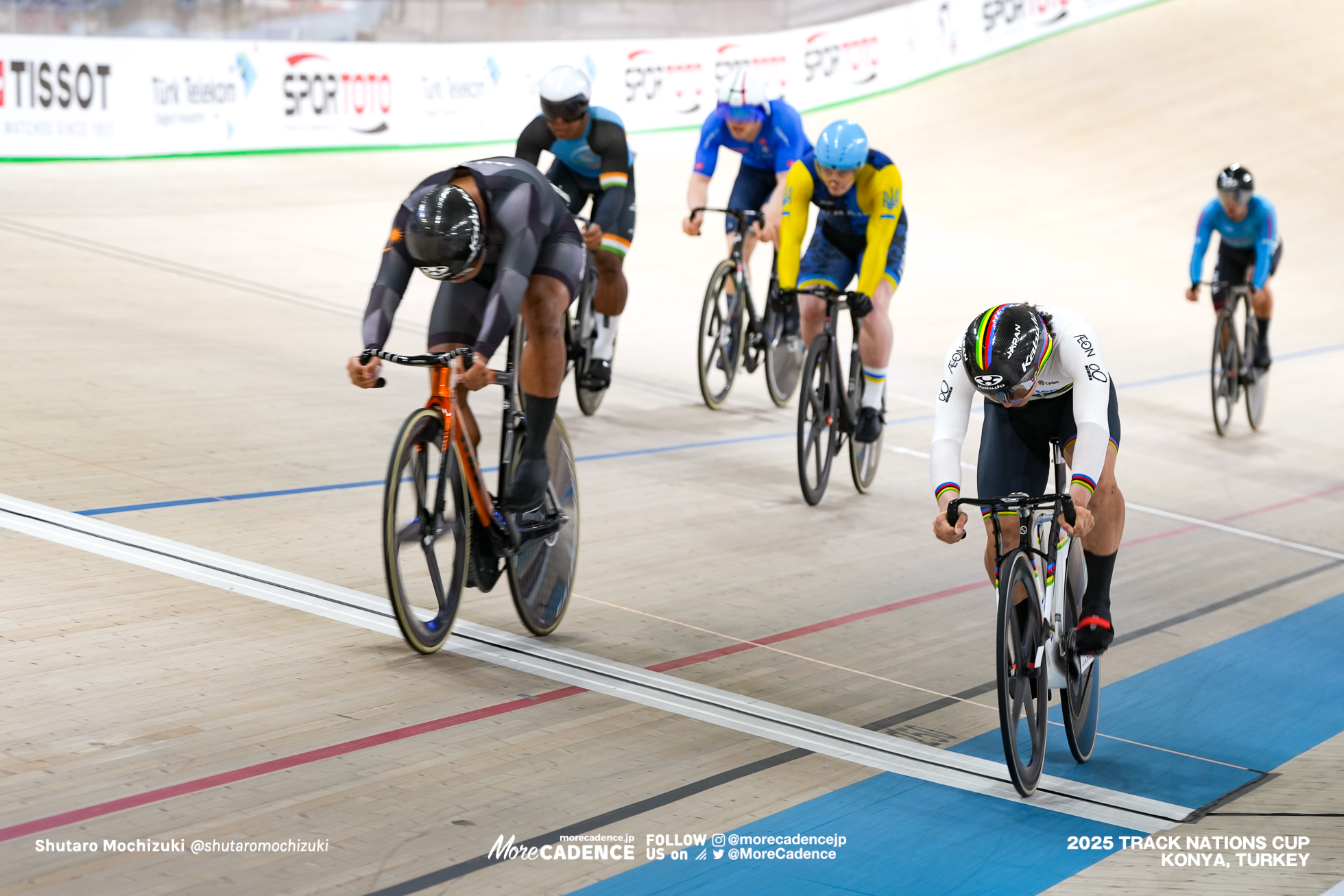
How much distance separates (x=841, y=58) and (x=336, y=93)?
6.99 meters

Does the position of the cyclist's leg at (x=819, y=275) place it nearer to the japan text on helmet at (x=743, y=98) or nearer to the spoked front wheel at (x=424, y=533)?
the japan text on helmet at (x=743, y=98)

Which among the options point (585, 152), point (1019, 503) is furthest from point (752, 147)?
point (1019, 503)

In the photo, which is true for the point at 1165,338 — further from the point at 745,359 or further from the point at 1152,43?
the point at 1152,43

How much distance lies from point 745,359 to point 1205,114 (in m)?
12.1

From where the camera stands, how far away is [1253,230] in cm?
809

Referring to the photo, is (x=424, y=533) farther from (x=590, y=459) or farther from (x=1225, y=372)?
(x=1225, y=372)

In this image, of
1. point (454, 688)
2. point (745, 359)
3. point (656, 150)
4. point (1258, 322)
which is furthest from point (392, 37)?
point (454, 688)

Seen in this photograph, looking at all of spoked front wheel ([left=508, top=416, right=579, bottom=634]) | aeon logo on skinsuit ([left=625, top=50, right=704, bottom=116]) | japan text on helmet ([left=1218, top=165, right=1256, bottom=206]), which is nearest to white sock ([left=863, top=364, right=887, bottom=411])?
spoked front wheel ([left=508, top=416, right=579, bottom=634])

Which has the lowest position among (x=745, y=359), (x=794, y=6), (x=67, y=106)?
(x=745, y=359)

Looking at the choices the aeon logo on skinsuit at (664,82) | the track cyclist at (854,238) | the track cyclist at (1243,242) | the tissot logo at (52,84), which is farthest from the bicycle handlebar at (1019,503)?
the aeon logo on skinsuit at (664,82)

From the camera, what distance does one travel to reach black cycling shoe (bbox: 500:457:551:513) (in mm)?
3768

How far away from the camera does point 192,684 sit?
3.30 meters

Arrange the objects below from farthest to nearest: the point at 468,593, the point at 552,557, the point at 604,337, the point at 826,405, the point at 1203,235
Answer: the point at 1203,235
the point at 604,337
the point at 826,405
the point at 468,593
the point at 552,557

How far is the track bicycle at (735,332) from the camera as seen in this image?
722cm
